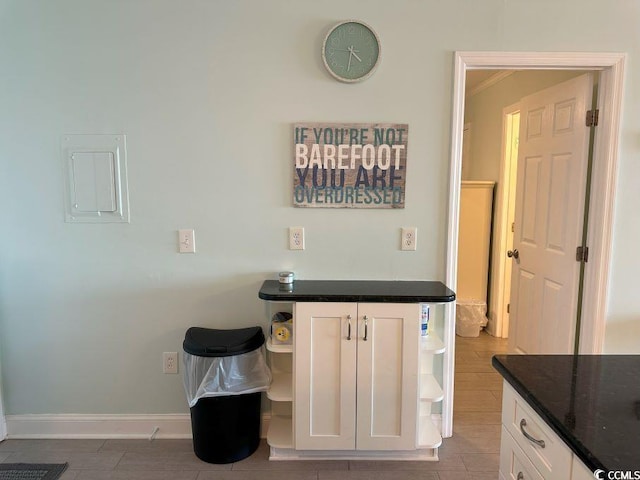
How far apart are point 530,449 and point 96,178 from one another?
2.28 metres

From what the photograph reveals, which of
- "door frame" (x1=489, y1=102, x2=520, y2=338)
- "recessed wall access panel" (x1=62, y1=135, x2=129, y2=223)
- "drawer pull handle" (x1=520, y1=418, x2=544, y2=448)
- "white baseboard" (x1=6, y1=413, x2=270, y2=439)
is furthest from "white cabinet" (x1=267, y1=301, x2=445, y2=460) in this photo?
"door frame" (x1=489, y1=102, x2=520, y2=338)

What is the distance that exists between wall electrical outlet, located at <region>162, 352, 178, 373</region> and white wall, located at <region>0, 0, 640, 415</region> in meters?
0.04

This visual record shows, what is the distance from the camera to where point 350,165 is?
7.45 ft

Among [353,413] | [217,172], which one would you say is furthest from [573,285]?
[217,172]

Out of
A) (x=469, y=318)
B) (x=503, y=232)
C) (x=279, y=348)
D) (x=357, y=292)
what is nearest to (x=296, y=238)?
(x=357, y=292)

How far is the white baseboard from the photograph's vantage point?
242 centimetres

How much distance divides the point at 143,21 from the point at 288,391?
2.05 m

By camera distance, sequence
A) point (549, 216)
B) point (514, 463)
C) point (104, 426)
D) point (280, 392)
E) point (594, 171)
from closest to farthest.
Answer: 1. point (514, 463)
2. point (280, 392)
3. point (594, 171)
4. point (104, 426)
5. point (549, 216)

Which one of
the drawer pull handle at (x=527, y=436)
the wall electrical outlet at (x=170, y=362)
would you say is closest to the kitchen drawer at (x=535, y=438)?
the drawer pull handle at (x=527, y=436)

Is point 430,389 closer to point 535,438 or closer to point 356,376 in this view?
point 356,376

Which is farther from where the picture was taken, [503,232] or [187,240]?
[503,232]

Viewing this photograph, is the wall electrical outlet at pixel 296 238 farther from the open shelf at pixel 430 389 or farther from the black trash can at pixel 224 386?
the open shelf at pixel 430 389

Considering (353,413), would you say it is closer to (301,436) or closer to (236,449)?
(301,436)

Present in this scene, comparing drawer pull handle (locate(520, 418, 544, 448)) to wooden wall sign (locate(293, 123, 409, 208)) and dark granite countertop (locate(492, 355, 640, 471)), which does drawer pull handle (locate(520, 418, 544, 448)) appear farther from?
wooden wall sign (locate(293, 123, 409, 208))
